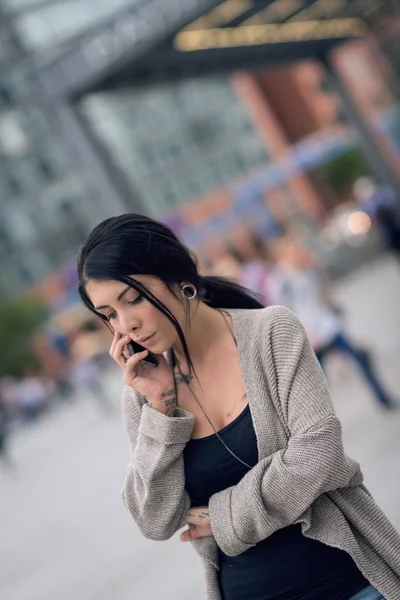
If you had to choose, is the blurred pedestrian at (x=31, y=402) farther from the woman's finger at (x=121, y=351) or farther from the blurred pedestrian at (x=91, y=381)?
the woman's finger at (x=121, y=351)

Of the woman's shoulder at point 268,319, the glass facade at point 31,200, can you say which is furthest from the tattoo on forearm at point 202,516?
the glass facade at point 31,200

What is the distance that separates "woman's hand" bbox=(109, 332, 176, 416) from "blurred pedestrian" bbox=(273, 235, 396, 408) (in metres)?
4.47

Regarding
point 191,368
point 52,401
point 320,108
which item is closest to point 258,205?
point 52,401

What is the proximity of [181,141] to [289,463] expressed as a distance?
50.3 metres

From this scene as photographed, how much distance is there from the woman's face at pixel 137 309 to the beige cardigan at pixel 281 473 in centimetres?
21

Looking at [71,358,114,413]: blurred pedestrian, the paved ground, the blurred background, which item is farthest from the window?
the paved ground

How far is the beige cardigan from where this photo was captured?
2.00 metres

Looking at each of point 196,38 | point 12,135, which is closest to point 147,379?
point 196,38

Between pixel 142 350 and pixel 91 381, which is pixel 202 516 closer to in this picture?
pixel 142 350

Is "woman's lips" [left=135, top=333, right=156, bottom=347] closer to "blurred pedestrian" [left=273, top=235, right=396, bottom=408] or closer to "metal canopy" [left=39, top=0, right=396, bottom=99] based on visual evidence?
"blurred pedestrian" [left=273, top=235, right=396, bottom=408]

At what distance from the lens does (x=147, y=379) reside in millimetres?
2227

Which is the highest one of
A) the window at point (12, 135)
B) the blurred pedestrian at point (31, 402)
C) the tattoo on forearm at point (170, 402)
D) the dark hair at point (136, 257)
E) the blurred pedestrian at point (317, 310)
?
the window at point (12, 135)

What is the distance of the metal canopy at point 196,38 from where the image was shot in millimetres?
7445

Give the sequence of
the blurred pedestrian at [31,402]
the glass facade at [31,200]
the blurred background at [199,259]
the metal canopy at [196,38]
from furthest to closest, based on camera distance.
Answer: the glass facade at [31,200] → the blurred pedestrian at [31,402] → the metal canopy at [196,38] → the blurred background at [199,259]
